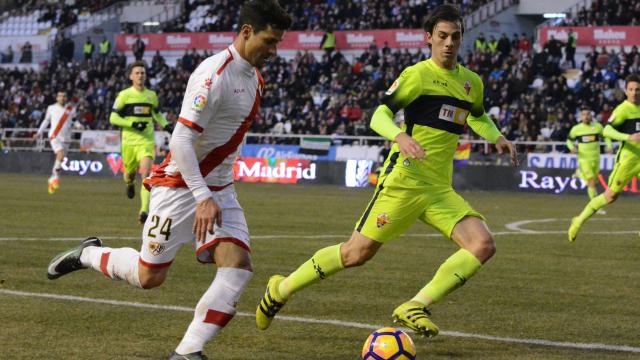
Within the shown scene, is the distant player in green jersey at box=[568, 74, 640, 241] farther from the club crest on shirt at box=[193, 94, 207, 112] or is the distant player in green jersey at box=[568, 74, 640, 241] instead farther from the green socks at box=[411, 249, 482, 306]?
the club crest on shirt at box=[193, 94, 207, 112]

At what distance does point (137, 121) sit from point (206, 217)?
14.4 meters

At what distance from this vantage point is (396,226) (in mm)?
8250

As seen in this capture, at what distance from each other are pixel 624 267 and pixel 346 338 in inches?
253

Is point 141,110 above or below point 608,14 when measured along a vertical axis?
below

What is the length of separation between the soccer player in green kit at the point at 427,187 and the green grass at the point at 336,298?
43cm

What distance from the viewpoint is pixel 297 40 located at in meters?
49.0

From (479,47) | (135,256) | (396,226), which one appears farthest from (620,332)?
(479,47)

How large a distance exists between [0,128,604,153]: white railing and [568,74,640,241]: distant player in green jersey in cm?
1210

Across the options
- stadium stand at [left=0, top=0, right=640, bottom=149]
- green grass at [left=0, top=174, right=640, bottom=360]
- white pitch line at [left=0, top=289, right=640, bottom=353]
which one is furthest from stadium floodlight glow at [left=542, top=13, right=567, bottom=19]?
white pitch line at [left=0, top=289, right=640, bottom=353]

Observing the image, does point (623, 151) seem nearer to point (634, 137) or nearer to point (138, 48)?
point (634, 137)

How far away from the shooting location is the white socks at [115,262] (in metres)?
7.30

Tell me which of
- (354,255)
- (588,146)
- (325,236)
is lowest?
(325,236)

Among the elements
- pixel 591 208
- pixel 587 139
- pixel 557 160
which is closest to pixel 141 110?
pixel 591 208

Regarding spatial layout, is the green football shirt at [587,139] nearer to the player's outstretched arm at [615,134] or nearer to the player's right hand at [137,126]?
the player's outstretched arm at [615,134]
